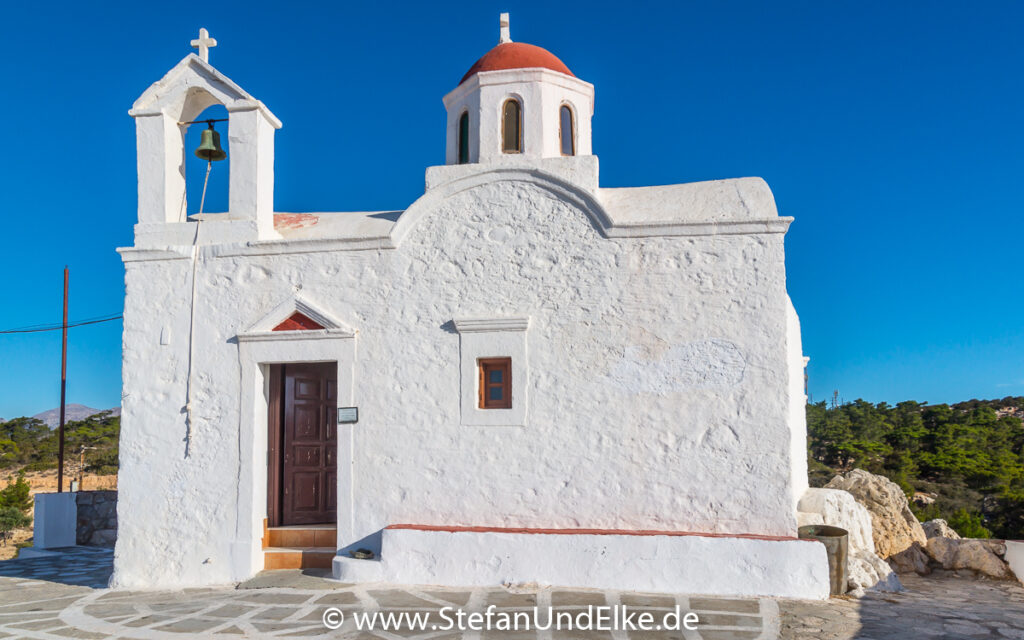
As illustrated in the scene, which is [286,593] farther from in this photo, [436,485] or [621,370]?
[621,370]

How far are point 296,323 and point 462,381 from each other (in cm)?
177

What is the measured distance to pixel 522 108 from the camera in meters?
8.59

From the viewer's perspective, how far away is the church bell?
26.0 ft

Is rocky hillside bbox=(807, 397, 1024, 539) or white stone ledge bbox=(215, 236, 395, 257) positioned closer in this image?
white stone ledge bbox=(215, 236, 395, 257)

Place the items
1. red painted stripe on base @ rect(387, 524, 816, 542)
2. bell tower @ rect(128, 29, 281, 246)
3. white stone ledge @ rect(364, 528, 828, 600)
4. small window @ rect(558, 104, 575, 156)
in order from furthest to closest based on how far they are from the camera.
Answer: small window @ rect(558, 104, 575, 156), bell tower @ rect(128, 29, 281, 246), red painted stripe on base @ rect(387, 524, 816, 542), white stone ledge @ rect(364, 528, 828, 600)

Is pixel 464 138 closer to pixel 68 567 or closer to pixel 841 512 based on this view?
pixel 841 512

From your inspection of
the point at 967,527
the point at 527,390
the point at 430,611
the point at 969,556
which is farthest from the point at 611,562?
the point at 967,527

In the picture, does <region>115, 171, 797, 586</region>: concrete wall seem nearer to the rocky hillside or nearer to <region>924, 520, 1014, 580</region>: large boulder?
<region>924, 520, 1014, 580</region>: large boulder

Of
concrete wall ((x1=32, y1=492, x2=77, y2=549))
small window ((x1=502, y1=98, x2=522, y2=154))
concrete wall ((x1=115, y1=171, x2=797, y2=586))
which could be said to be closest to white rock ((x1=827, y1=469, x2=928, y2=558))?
concrete wall ((x1=115, y1=171, x2=797, y2=586))

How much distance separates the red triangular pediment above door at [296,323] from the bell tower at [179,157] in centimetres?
93

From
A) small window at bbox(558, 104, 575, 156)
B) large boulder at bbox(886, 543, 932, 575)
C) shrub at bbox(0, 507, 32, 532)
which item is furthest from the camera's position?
shrub at bbox(0, 507, 32, 532)

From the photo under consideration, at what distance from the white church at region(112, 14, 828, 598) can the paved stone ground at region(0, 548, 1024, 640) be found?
27 centimetres

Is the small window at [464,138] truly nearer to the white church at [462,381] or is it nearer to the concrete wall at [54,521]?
the white church at [462,381]

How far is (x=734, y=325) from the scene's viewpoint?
22.3 feet
